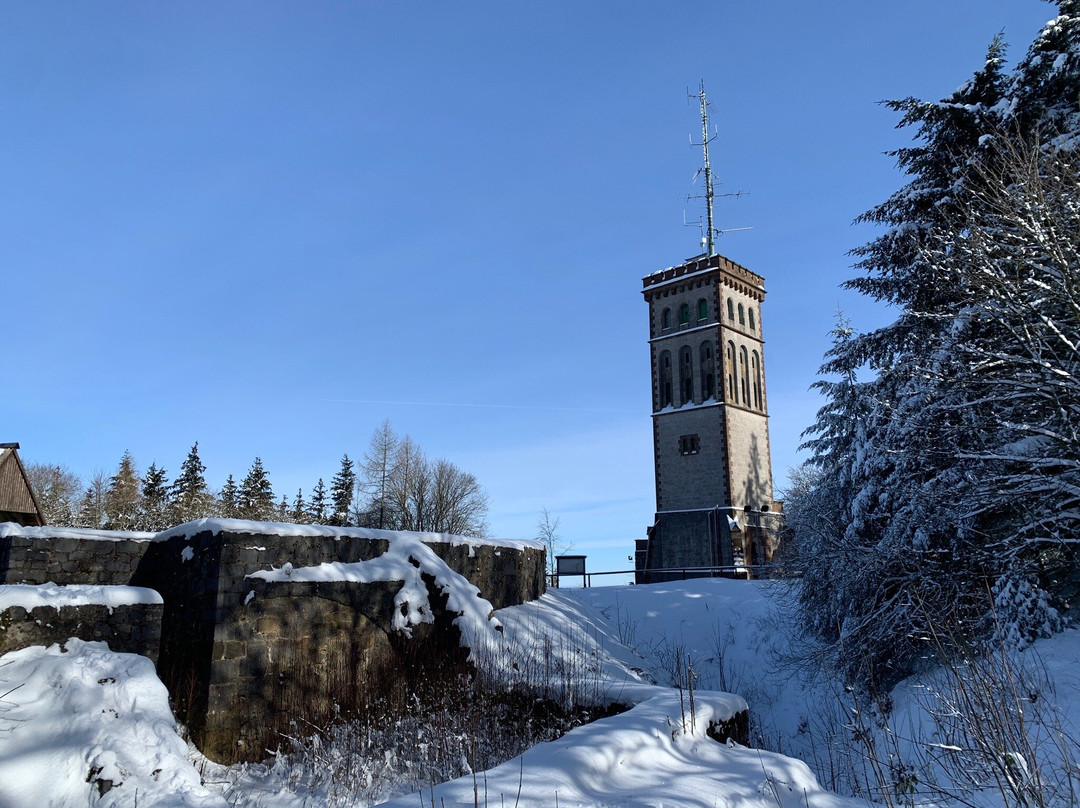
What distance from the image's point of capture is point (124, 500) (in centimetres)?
4222

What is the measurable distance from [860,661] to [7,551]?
43.7ft

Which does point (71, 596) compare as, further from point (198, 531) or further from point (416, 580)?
point (416, 580)

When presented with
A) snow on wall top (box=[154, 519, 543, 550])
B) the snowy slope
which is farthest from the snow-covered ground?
snow on wall top (box=[154, 519, 543, 550])

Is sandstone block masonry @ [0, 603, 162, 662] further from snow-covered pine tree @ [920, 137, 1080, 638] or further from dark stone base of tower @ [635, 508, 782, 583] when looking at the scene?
dark stone base of tower @ [635, 508, 782, 583]

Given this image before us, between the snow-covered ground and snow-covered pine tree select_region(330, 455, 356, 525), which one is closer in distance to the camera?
the snow-covered ground

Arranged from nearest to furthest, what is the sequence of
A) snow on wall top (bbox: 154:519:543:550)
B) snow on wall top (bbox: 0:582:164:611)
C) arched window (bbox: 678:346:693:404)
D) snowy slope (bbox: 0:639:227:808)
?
snowy slope (bbox: 0:639:227:808) < snow on wall top (bbox: 0:582:164:611) < snow on wall top (bbox: 154:519:543:550) < arched window (bbox: 678:346:693:404)

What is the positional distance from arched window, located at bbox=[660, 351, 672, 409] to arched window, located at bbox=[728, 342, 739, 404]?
321cm

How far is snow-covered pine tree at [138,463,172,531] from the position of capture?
36.3 meters

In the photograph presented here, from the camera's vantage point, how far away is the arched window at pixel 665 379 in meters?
39.0

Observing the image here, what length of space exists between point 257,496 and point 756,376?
30.4 m

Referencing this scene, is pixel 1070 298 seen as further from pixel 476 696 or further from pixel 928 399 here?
pixel 476 696

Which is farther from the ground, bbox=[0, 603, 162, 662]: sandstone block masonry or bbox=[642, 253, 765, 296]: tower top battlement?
bbox=[642, 253, 765, 296]: tower top battlement

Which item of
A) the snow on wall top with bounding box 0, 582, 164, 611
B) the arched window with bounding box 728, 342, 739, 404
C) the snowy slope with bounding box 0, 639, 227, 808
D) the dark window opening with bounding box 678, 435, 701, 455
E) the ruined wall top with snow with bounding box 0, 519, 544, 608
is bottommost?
the snowy slope with bounding box 0, 639, 227, 808

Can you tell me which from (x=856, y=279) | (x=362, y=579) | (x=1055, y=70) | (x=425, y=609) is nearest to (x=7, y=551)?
(x=362, y=579)
